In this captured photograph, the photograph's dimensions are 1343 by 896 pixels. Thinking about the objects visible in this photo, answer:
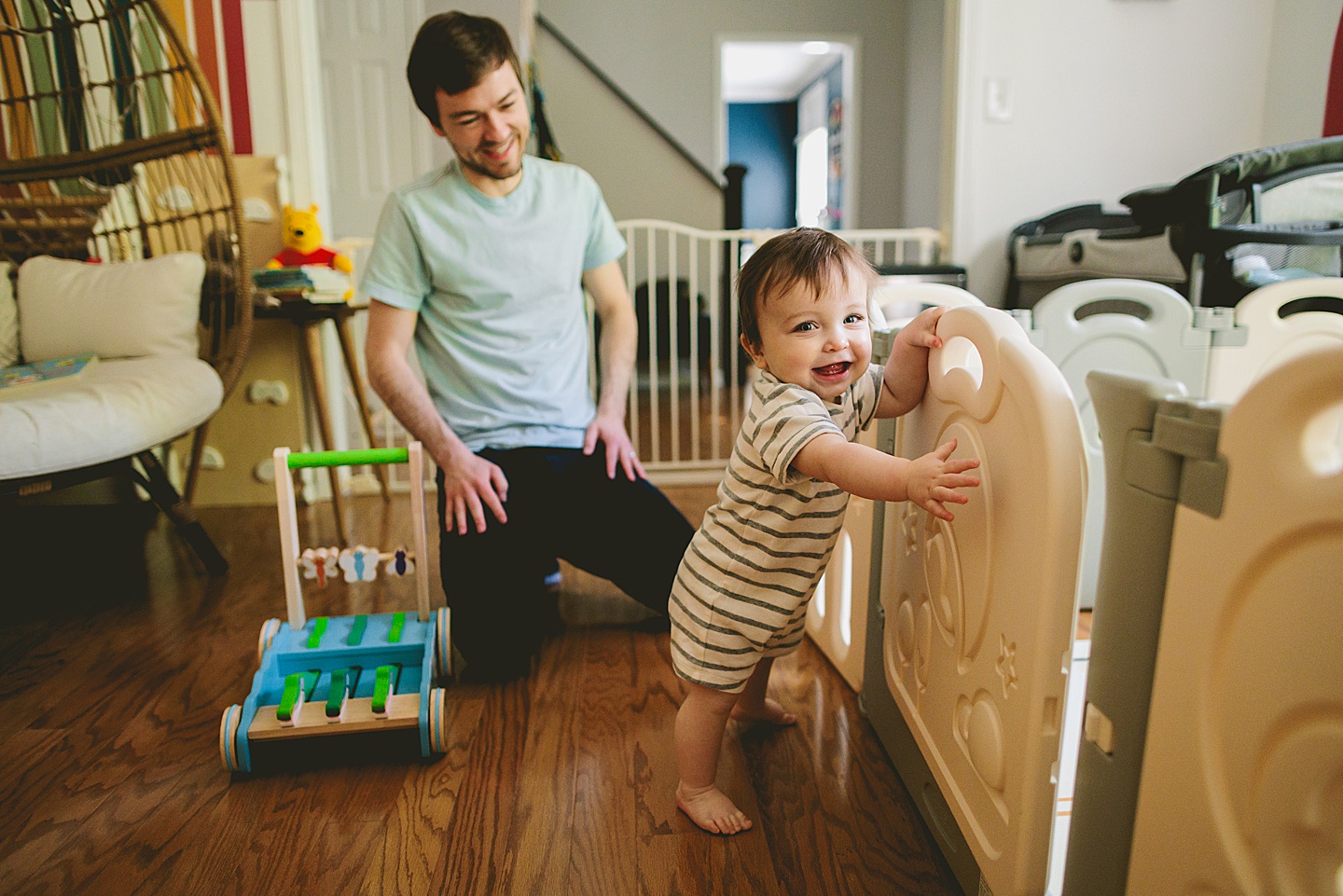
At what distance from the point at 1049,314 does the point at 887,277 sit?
A: 0.80 m

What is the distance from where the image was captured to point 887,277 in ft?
7.50

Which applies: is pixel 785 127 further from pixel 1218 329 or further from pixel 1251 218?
pixel 1218 329

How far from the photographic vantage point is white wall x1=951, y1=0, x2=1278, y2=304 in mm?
2459

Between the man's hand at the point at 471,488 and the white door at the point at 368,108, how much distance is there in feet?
6.26

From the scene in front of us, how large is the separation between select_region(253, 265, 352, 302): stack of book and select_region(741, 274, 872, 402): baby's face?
1614 millimetres

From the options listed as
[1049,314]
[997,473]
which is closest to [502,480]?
[997,473]

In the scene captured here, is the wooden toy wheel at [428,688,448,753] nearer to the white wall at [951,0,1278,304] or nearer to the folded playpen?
the folded playpen

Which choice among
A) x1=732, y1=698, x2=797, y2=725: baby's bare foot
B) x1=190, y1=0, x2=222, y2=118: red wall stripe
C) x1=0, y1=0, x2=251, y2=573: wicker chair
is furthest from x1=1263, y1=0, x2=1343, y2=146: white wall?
x1=190, y1=0, x2=222, y2=118: red wall stripe

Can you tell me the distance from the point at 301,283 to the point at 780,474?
1743mm

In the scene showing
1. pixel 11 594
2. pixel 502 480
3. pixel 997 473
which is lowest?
pixel 11 594

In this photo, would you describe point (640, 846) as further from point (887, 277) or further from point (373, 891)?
point (887, 277)

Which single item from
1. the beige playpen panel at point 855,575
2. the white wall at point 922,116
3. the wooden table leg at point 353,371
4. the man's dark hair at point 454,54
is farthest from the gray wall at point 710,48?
the beige playpen panel at point 855,575

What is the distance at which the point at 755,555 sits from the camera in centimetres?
95

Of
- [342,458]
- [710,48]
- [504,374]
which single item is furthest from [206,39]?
[710,48]
